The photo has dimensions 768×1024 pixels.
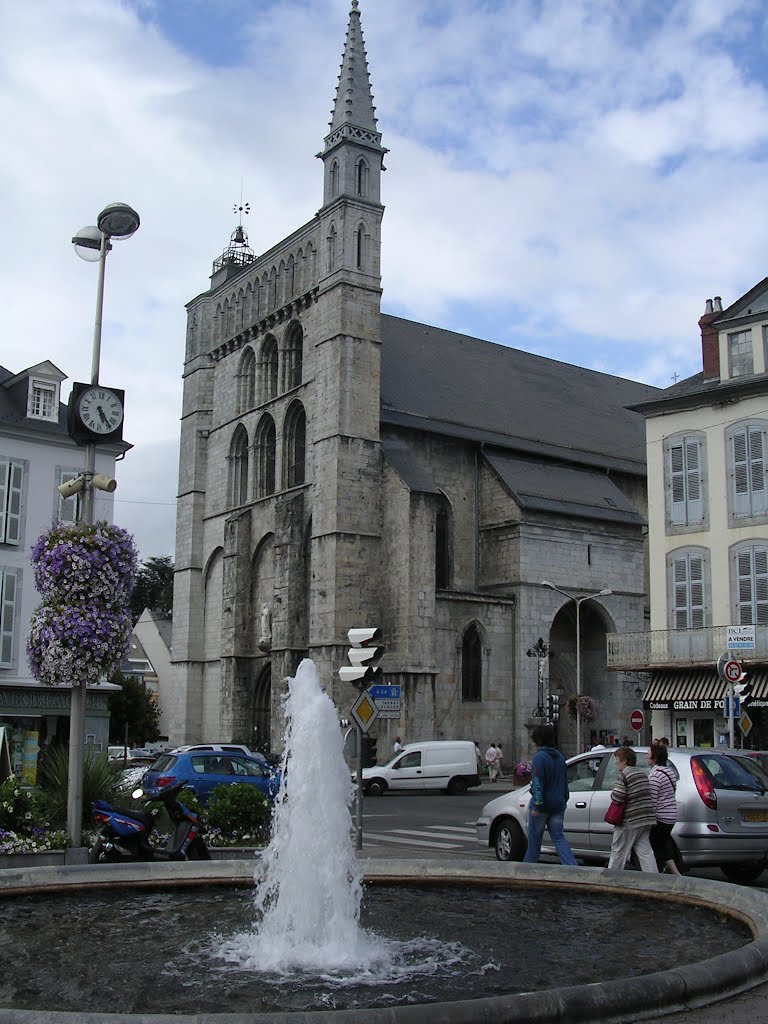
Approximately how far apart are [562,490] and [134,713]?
27.2m

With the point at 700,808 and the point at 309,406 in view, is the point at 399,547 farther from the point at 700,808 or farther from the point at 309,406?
the point at 700,808

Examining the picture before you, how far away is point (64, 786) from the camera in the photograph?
1262 centimetres

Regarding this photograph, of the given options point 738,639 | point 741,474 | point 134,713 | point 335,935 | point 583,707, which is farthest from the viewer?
point 134,713

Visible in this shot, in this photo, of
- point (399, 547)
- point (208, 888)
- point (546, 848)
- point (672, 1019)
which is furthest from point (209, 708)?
point (672, 1019)

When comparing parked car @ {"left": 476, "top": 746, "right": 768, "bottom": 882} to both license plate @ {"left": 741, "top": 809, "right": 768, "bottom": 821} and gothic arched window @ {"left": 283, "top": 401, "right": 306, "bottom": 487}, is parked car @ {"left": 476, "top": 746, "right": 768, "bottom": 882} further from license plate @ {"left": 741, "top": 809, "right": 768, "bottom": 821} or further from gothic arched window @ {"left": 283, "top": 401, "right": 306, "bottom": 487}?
gothic arched window @ {"left": 283, "top": 401, "right": 306, "bottom": 487}

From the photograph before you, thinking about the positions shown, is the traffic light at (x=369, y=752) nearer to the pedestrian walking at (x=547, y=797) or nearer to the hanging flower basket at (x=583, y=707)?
the hanging flower basket at (x=583, y=707)

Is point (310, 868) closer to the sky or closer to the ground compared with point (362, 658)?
closer to the ground

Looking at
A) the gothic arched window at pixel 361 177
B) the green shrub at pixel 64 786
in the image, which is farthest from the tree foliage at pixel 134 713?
the green shrub at pixel 64 786

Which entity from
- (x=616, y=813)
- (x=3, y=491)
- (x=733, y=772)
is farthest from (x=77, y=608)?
(x=3, y=491)

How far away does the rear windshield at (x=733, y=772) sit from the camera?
38.8 ft

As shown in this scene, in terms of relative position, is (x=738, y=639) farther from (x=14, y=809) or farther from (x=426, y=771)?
(x=14, y=809)

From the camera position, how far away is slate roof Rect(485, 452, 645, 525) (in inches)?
1560

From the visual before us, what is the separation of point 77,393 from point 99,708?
1633 centimetres

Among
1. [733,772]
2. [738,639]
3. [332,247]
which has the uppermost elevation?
[332,247]
